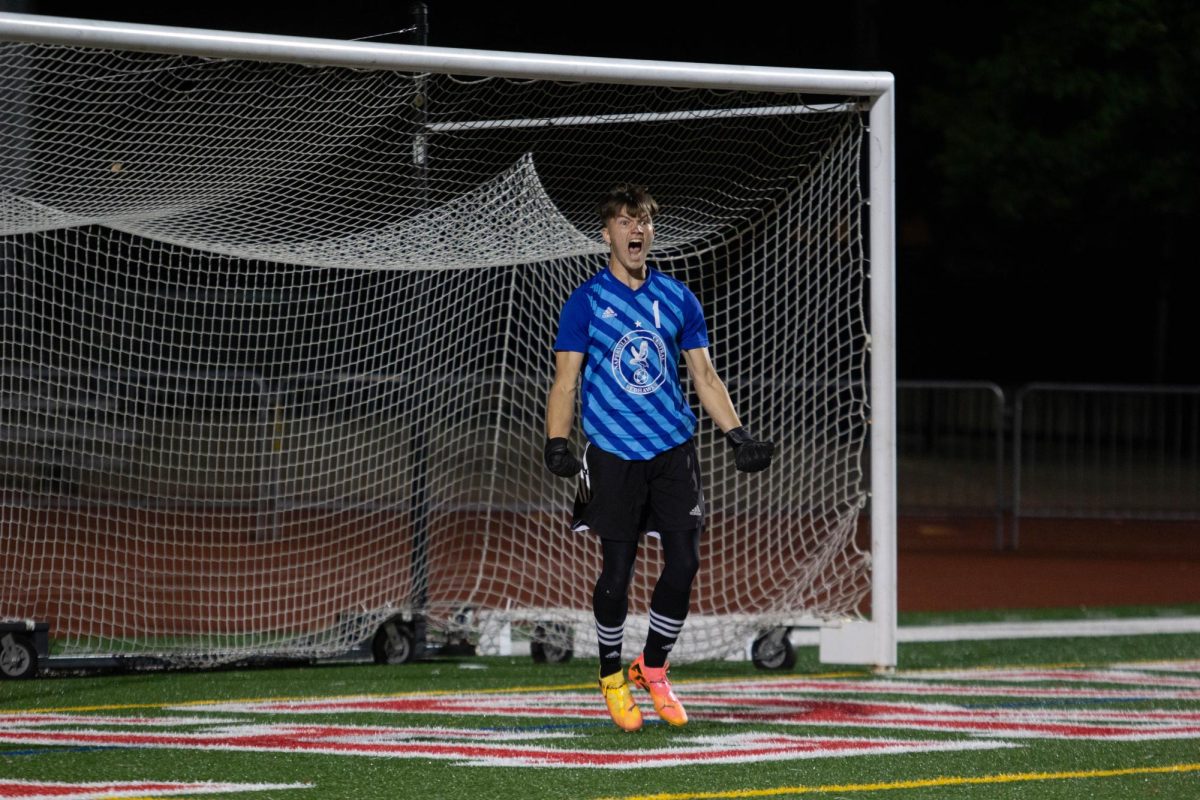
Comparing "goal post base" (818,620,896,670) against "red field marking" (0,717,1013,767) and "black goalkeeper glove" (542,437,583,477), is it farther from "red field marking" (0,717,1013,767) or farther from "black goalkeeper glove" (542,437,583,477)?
"black goalkeeper glove" (542,437,583,477)

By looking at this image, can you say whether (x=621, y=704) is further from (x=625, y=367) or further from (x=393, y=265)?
(x=393, y=265)

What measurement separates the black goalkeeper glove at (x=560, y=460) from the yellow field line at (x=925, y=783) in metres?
1.63

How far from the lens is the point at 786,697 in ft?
26.1

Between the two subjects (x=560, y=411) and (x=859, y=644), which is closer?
(x=560, y=411)

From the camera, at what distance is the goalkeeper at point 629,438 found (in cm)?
666

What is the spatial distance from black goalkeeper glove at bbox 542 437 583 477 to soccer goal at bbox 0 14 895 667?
1.89 meters

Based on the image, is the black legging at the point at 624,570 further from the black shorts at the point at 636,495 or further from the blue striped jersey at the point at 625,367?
the blue striped jersey at the point at 625,367

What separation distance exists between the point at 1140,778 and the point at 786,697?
2.49 meters

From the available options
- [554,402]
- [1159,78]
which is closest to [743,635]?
[554,402]

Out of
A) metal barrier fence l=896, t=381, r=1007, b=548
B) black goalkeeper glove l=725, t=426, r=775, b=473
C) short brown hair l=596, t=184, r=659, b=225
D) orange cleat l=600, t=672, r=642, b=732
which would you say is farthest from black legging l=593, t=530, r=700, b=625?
metal barrier fence l=896, t=381, r=1007, b=548

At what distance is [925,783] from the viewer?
A: 5457mm

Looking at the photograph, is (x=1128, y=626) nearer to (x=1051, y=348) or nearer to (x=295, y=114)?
(x=295, y=114)

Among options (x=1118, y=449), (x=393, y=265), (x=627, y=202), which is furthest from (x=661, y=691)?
(x=1118, y=449)

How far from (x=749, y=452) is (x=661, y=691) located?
94 cm
